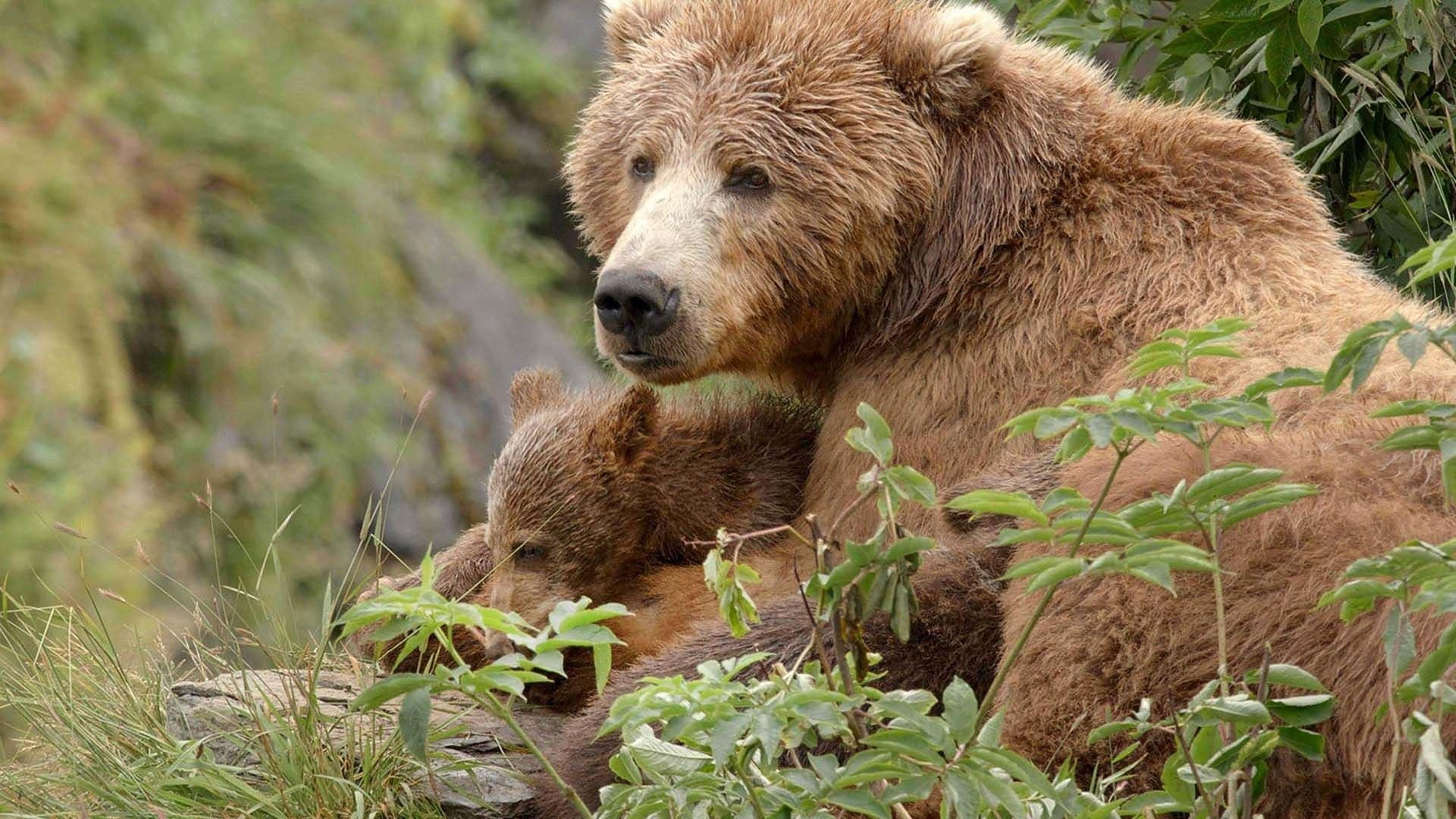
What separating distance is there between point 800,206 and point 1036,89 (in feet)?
2.20

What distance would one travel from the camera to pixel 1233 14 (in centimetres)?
455

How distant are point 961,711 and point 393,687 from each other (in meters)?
0.88

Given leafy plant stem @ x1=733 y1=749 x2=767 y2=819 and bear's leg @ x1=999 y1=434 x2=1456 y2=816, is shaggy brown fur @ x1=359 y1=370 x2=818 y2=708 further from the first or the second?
leafy plant stem @ x1=733 y1=749 x2=767 y2=819

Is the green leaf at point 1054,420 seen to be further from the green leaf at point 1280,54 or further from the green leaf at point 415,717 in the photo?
the green leaf at point 1280,54

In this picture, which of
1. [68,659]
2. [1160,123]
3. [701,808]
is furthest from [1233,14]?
[68,659]

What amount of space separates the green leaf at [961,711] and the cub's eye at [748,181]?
1.94 m

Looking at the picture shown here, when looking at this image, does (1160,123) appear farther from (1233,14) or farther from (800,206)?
(800,206)

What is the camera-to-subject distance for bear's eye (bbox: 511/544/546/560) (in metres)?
4.24

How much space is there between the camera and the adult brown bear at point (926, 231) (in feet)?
12.5

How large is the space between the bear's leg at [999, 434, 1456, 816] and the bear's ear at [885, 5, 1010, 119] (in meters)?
1.34

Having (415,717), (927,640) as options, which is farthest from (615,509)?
(415,717)

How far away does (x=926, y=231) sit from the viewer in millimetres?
4141

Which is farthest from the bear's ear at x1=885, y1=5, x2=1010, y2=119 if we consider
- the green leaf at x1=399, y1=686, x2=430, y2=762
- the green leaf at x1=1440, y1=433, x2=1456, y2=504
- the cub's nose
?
the green leaf at x1=399, y1=686, x2=430, y2=762

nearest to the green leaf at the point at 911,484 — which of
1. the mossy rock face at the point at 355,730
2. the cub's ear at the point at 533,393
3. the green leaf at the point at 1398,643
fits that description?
the green leaf at the point at 1398,643
